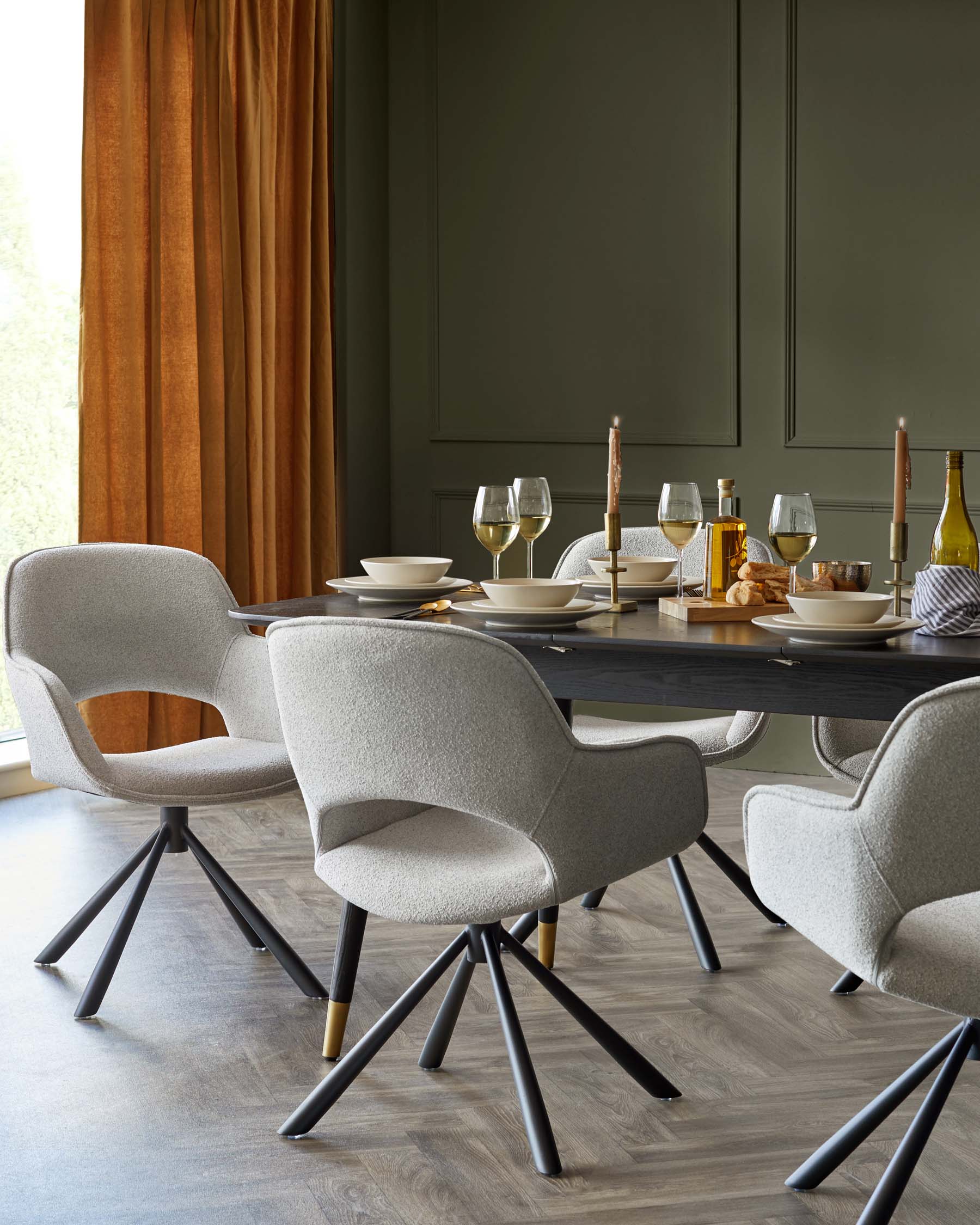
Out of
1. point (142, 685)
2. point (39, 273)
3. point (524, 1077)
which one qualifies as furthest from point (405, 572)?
point (39, 273)

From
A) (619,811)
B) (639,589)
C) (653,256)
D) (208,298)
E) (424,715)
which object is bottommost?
(619,811)

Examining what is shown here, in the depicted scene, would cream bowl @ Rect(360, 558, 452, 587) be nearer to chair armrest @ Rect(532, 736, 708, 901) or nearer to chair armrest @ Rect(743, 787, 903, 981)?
chair armrest @ Rect(532, 736, 708, 901)

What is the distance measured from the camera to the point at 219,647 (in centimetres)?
293

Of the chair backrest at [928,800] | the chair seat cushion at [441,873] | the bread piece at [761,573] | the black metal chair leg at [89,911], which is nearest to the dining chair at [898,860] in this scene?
the chair backrest at [928,800]

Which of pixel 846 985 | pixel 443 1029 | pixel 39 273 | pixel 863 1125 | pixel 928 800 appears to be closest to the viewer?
pixel 928 800

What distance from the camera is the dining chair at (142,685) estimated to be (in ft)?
8.30

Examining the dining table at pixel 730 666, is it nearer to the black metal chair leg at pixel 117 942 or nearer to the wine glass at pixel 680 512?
the wine glass at pixel 680 512

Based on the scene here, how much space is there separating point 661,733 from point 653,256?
2.32m

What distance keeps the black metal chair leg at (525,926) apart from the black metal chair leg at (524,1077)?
0.48m

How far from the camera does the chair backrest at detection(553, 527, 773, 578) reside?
319 centimetres

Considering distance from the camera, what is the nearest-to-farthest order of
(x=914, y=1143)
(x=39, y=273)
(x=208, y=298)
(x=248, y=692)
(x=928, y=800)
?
(x=928, y=800)
(x=914, y=1143)
(x=248, y=692)
(x=39, y=273)
(x=208, y=298)

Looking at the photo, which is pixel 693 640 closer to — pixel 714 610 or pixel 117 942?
pixel 714 610

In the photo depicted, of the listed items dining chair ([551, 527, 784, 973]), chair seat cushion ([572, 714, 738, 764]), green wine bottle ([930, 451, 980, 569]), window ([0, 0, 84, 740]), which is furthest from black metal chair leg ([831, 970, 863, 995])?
window ([0, 0, 84, 740])

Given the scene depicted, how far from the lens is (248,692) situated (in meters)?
2.90
